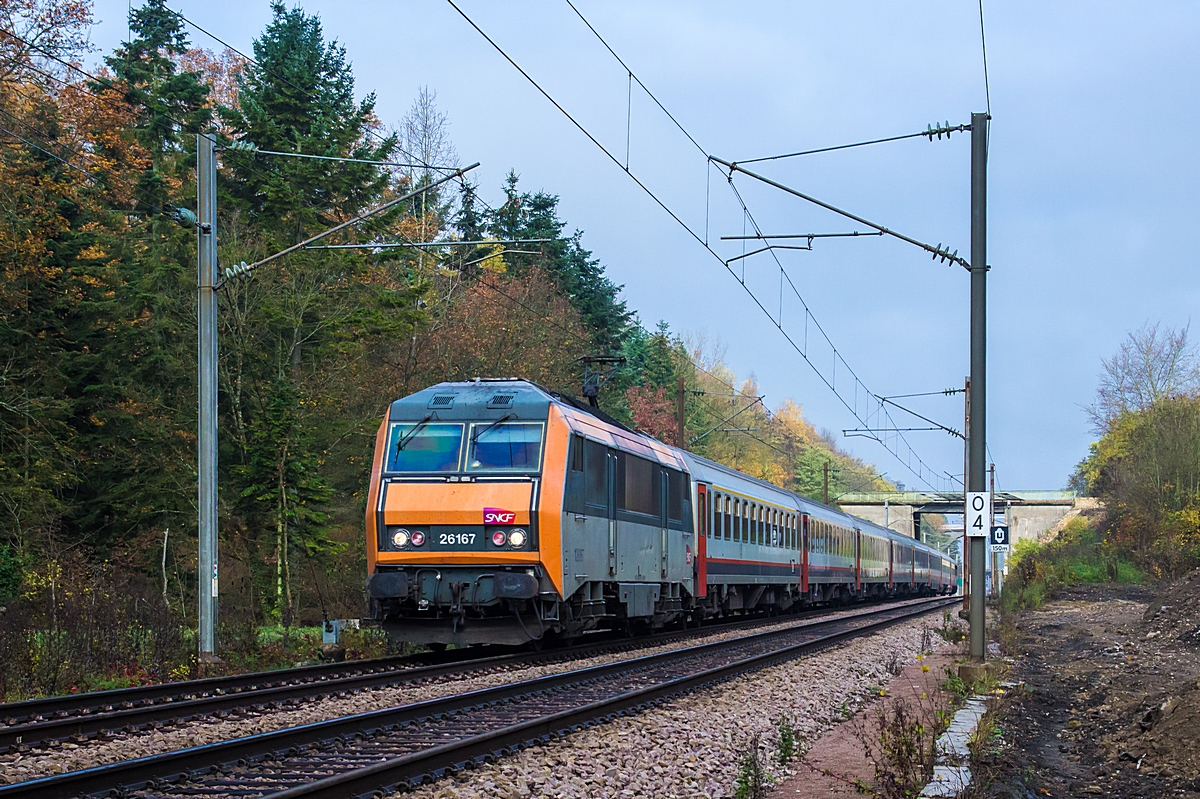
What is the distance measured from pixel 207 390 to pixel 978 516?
34.1ft

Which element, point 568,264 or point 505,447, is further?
point 568,264

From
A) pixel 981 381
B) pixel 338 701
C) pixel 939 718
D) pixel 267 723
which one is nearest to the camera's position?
→ pixel 267 723

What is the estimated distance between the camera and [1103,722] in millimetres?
12781

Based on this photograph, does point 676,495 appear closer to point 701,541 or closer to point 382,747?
point 701,541

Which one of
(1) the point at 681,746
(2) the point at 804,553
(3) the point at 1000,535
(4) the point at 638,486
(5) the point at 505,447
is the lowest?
(2) the point at 804,553

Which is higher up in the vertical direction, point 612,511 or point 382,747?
point 612,511

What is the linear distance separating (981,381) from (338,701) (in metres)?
9.79

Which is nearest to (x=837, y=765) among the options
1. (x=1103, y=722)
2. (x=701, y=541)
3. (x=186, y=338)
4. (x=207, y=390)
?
(x=1103, y=722)

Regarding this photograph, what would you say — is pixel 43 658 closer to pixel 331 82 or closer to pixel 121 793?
pixel 121 793

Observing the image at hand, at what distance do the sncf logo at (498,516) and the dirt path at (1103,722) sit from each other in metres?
6.13

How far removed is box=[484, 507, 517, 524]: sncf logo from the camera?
15.3 m

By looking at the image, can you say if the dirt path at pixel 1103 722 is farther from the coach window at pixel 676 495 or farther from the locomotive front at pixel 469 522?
the coach window at pixel 676 495

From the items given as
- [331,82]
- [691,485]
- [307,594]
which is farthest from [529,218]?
[691,485]

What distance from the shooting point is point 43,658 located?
44.6ft
